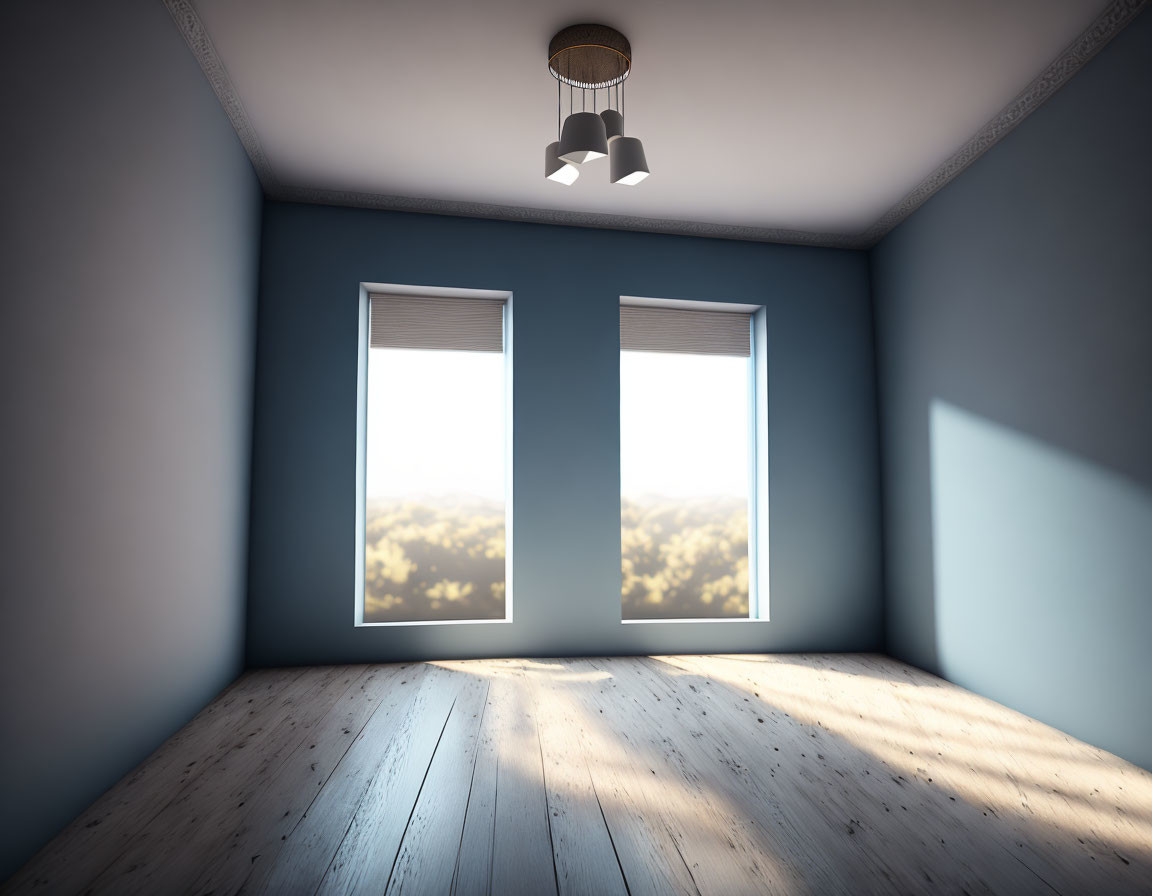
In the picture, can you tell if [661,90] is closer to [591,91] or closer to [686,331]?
[591,91]

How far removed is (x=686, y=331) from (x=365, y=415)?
2.13 metres

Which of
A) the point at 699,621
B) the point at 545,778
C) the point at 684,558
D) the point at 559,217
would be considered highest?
the point at 559,217

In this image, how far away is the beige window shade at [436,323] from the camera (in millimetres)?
4105

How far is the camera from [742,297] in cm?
443

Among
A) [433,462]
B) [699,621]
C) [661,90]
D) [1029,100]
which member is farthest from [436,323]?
[1029,100]

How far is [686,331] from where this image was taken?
446cm

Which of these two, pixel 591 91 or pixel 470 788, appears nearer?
pixel 470 788

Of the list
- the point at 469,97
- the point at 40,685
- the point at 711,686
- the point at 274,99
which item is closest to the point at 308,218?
the point at 274,99

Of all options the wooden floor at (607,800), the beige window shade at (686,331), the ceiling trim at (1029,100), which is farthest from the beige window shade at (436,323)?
the ceiling trim at (1029,100)

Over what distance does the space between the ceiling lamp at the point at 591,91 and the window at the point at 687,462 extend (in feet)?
5.31

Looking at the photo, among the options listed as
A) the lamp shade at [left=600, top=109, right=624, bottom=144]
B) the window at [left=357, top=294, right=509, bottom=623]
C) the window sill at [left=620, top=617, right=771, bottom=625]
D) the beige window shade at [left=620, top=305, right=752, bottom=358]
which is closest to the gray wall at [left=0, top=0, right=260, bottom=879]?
the window at [left=357, top=294, right=509, bottom=623]

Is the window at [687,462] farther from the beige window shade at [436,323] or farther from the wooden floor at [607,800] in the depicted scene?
the wooden floor at [607,800]

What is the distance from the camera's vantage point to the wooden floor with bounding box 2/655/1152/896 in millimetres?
1680

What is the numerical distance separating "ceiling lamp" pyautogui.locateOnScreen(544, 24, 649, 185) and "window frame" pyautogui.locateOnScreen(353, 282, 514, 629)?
1.43m
